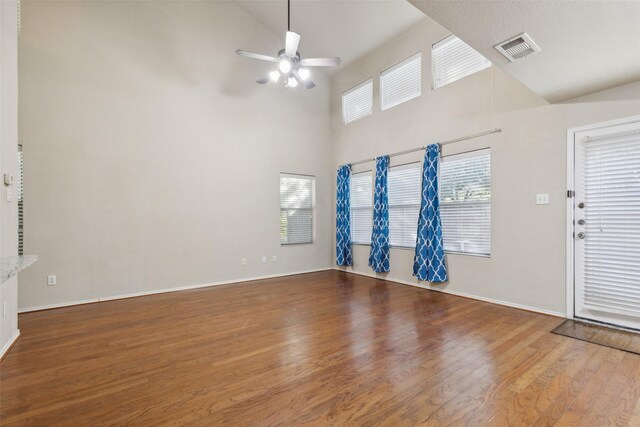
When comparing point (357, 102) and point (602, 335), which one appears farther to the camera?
point (357, 102)

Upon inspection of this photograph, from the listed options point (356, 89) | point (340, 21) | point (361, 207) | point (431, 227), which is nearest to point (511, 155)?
point (431, 227)

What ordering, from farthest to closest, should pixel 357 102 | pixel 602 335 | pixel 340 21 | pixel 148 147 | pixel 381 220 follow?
pixel 357 102
pixel 381 220
pixel 340 21
pixel 148 147
pixel 602 335

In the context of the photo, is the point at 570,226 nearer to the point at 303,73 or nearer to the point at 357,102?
the point at 303,73

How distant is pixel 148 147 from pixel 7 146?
199 centimetres

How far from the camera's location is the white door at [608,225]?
2896 mm

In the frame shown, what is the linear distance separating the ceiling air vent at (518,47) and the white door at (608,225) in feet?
5.03

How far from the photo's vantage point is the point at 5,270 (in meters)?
1.21

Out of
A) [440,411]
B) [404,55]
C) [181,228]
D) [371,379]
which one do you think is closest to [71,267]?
[181,228]

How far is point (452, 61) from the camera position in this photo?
4.41 m

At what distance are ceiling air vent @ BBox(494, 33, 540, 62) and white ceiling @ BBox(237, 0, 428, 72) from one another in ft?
9.34

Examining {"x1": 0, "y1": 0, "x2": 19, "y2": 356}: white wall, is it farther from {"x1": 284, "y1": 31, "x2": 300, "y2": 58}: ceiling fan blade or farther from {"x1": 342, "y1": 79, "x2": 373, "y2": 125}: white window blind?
{"x1": 342, "y1": 79, "x2": 373, "y2": 125}: white window blind

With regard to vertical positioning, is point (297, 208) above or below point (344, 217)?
above

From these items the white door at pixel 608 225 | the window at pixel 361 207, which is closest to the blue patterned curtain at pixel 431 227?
the window at pixel 361 207

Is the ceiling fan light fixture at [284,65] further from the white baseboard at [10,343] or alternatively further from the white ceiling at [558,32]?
the white baseboard at [10,343]
